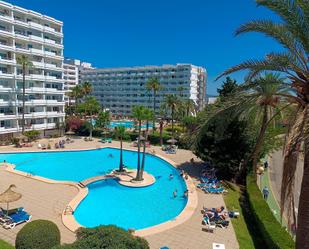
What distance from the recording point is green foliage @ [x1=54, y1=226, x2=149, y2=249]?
8492mm

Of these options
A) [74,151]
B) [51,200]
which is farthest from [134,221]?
[74,151]

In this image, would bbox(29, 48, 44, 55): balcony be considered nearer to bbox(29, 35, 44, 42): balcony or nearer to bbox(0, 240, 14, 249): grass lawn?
bbox(29, 35, 44, 42): balcony

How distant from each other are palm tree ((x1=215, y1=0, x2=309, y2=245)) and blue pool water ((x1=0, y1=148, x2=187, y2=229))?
12.1 meters

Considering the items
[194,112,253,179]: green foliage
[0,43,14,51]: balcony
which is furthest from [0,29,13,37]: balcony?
[194,112,253,179]: green foliage

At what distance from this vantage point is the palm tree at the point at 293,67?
7504 millimetres

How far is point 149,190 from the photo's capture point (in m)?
25.2

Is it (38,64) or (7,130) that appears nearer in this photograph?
(7,130)

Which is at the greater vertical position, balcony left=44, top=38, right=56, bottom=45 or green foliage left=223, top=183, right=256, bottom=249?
balcony left=44, top=38, right=56, bottom=45

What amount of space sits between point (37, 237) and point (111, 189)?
562 inches

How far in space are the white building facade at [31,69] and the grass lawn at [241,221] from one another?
3946 cm

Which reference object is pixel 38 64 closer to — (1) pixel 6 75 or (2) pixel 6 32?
(1) pixel 6 75

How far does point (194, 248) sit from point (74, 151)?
1258 inches

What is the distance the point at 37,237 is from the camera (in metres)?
11.1

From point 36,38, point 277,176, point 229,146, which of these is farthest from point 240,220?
point 36,38
